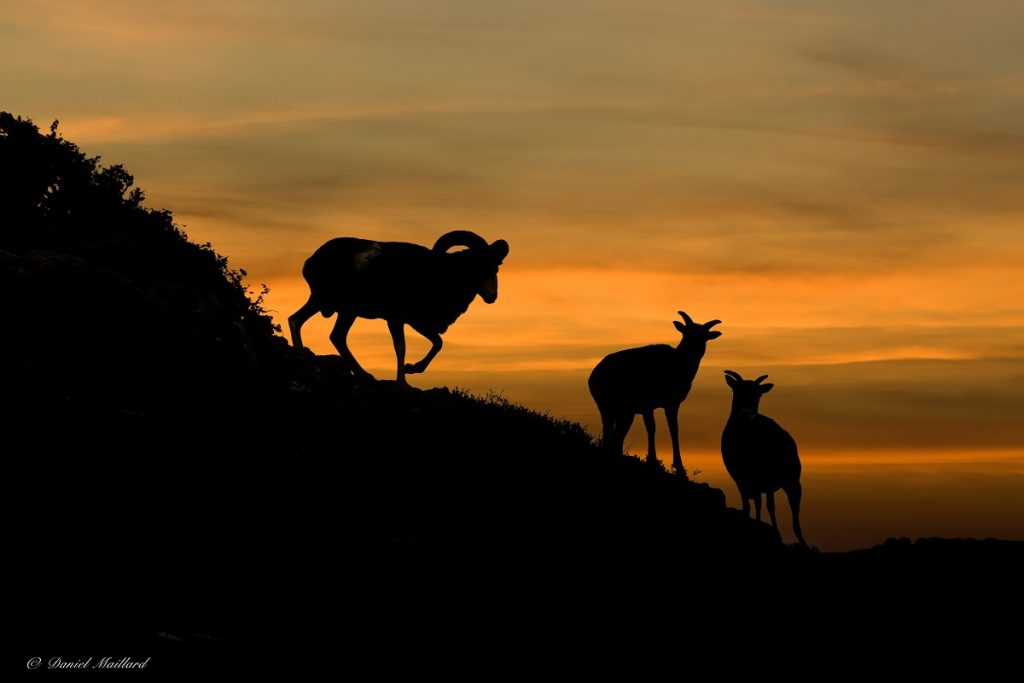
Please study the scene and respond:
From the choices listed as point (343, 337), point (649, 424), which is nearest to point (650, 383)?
point (649, 424)

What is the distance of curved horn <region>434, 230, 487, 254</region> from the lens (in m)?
28.5

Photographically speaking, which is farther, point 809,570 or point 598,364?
point 598,364

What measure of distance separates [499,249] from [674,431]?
5231 millimetres

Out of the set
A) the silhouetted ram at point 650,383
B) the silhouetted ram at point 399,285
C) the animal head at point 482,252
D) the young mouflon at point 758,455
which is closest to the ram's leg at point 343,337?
the silhouetted ram at point 399,285

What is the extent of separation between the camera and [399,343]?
90.4 ft

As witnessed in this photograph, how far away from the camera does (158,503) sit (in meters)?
19.8

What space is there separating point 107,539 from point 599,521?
816 centimetres

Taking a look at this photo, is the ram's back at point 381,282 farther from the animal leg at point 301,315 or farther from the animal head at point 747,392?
the animal head at point 747,392

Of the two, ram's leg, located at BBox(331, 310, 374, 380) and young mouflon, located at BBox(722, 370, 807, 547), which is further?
young mouflon, located at BBox(722, 370, 807, 547)


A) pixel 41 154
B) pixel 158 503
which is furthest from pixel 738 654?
pixel 41 154

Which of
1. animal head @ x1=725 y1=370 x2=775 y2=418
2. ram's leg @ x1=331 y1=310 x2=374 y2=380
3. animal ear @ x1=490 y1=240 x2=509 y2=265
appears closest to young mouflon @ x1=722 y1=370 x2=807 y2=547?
animal head @ x1=725 y1=370 x2=775 y2=418

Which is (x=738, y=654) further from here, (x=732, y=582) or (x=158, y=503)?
(x=158, y=503)

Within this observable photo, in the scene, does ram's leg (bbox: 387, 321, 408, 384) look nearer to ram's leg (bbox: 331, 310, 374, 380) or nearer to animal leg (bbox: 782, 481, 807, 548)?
Result: ram's leg (bbox: 331, 310, 374, 380)

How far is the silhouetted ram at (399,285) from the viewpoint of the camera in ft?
91.1
